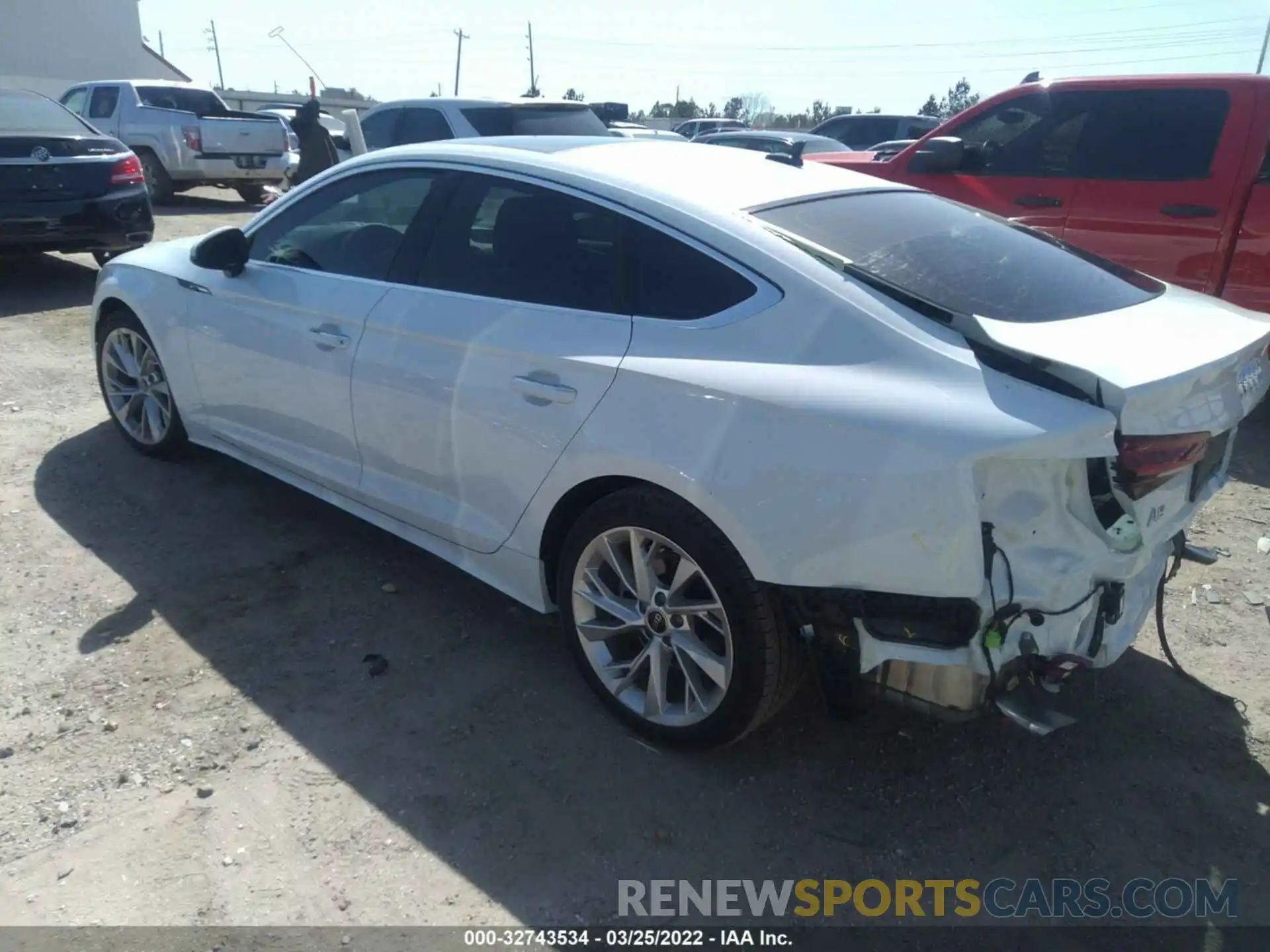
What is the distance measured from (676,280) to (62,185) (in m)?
7.44

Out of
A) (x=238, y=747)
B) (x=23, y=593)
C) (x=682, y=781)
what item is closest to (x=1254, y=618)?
(x=682, y=781)

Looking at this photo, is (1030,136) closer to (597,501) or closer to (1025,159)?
(1025,159)

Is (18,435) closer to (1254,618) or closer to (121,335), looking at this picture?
(121,335)

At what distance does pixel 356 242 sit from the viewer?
12.2ft

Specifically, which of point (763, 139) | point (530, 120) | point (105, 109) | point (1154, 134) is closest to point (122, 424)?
point (530, 120)

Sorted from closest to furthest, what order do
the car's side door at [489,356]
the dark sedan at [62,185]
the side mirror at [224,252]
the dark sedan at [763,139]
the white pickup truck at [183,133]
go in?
1. the car's side door at [489,356]
2. the side mirror at [224,252]
3. the dark sedan at [62,185]
4. the white pickup truck at [183,133]
5. the dark sedan at [763,139]

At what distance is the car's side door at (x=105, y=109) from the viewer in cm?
1398

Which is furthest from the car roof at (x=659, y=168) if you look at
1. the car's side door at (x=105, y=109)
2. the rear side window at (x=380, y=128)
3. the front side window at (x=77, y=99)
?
the front side window at (x=77, y=99)

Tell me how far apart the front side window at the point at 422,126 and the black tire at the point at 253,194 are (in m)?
5.73

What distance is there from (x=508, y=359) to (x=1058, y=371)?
1.55m

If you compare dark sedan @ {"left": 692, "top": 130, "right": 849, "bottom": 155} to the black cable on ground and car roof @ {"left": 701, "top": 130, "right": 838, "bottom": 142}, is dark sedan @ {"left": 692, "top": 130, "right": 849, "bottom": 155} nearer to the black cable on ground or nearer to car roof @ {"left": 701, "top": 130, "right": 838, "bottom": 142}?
car roof @ {"left": 701, "top": 130, "right": 838, "bottom": 142}

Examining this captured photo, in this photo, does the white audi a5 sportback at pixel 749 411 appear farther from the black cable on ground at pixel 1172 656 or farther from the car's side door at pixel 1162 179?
the car's side door at pixel 1162 179

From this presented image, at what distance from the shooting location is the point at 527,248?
10.4ft

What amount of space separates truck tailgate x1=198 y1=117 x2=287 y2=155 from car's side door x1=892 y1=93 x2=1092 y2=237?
36.2 feet
